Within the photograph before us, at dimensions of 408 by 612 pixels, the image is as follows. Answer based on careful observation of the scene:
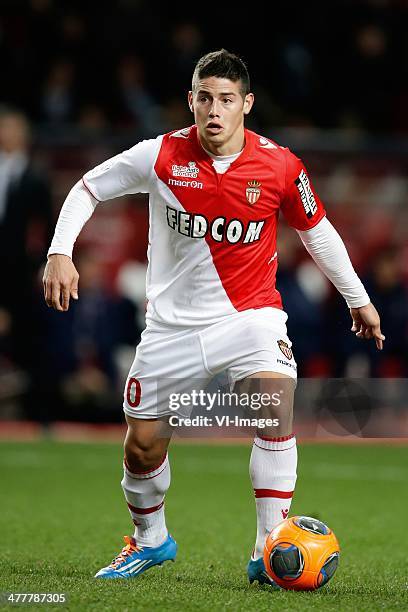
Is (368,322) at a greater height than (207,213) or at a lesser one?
lesser

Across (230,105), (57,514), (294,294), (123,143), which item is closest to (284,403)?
(230,105)

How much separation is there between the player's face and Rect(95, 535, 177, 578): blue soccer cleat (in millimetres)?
1765

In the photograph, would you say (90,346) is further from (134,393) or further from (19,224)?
(134,393)

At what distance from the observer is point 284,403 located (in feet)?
16.4

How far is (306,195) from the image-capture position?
5316 millimetres

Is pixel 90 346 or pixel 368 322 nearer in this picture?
pixel 368 322

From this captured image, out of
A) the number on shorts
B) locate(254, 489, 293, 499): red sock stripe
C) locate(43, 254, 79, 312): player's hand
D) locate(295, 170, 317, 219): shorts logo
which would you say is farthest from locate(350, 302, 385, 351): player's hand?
locate(43, 254, 79, 312): player's hand

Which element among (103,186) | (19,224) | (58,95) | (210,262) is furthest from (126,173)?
(58,95)

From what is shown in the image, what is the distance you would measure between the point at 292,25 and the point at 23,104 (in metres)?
3.80

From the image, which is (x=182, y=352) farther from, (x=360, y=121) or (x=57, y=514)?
(x=360, y=121)

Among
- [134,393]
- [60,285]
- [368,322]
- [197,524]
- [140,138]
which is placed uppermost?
[140,138]

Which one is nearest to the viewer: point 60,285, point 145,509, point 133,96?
point 60,285

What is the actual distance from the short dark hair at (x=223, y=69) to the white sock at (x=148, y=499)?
1659 mm

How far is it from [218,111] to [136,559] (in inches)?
77.8
